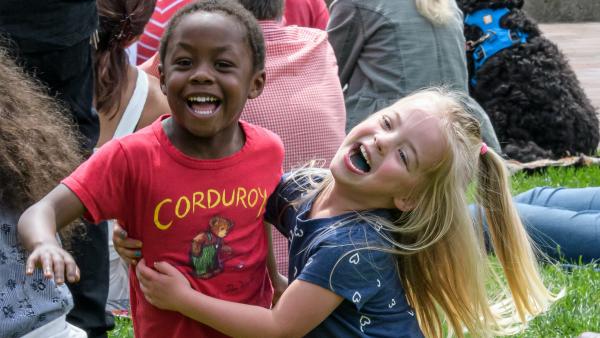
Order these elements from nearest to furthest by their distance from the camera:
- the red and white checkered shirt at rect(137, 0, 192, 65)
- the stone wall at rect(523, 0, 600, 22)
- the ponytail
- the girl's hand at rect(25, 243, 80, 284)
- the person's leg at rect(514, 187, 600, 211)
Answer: the girl's hand at rect(25, 243, 80, 284) → the ponytail → the red and white checkered shirt at rect(137, 0, 192, 65) → the person's leg at rect(514, 187, 600, 211) → the stone wall at rect(523, 0, 600, 22)

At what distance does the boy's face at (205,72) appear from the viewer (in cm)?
280

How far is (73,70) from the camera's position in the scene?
3787 millimetres

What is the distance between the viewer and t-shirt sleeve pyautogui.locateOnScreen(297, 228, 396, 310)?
2.80m

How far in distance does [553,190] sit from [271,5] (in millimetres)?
2321

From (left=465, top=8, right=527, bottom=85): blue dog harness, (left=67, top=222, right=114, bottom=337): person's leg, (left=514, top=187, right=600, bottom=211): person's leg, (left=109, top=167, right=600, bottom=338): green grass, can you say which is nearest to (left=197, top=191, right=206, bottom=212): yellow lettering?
(left=67, top=222, right=114, bottom=337): person's leg

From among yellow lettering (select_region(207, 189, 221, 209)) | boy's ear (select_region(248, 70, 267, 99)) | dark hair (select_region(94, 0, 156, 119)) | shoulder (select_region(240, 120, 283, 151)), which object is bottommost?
dark hair (select_region(94, 0, 156, 119))

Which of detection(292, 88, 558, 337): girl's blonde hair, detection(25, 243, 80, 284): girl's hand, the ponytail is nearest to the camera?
detection(25, 243, 80, 284): girl's hand

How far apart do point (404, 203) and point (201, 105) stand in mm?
582

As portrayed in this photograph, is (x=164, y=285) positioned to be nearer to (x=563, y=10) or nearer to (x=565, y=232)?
(x=565, y=232)

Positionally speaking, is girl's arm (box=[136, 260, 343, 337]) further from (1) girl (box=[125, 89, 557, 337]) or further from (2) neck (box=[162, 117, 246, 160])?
(2) neck (box=[162, 117, 246, 160])

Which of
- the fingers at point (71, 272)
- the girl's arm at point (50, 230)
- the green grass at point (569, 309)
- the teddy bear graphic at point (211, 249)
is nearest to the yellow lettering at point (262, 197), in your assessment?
the teddy bear graphic at point (211, 249)

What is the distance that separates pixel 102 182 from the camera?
2.75m

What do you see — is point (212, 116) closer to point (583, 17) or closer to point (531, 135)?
point (531, 135)

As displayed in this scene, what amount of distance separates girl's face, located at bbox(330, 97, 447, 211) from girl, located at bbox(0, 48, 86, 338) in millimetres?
723
